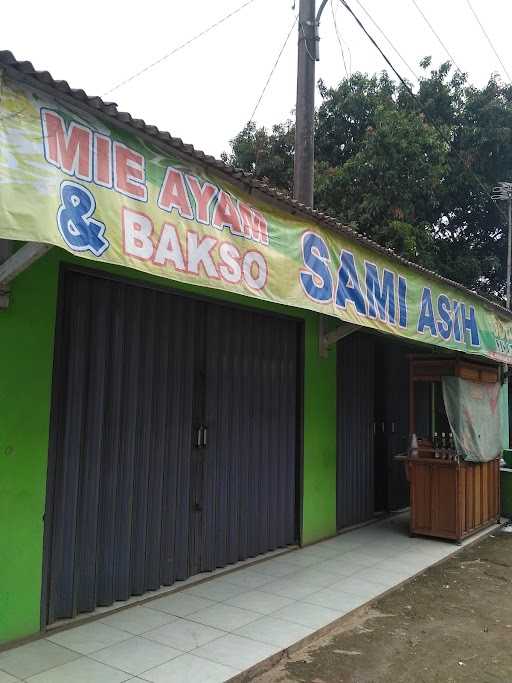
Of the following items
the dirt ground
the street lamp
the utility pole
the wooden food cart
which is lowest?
the dirt ground

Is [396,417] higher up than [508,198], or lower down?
lower down

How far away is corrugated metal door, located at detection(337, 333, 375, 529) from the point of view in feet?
25.5

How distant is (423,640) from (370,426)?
423cm

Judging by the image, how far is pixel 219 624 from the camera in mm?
4410

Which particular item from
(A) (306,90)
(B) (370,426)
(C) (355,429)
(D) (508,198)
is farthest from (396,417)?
(D) (508,198)

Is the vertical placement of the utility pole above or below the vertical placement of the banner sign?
above

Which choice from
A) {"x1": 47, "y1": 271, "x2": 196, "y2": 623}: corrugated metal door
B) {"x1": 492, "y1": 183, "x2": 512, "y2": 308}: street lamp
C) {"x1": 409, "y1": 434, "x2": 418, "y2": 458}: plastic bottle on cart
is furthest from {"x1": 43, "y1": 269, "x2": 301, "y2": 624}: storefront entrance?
{"x1": 492, "y1": 183, "x2": 512, "y2": 308}: street lamp

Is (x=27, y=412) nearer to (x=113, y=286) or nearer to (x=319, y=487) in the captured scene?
(x=113, y=286)

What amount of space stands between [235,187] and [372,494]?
5.83 meters

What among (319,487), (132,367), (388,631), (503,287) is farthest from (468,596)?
(503,287)

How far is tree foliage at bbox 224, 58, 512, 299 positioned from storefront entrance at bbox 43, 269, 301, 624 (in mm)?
10040

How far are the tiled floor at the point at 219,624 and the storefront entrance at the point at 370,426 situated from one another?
1.43m

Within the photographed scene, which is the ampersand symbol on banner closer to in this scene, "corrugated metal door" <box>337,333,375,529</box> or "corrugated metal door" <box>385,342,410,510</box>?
"corrugated metal door" <box>337,333,375,529</box>

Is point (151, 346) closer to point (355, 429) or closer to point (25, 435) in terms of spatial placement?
point (25, 435)
